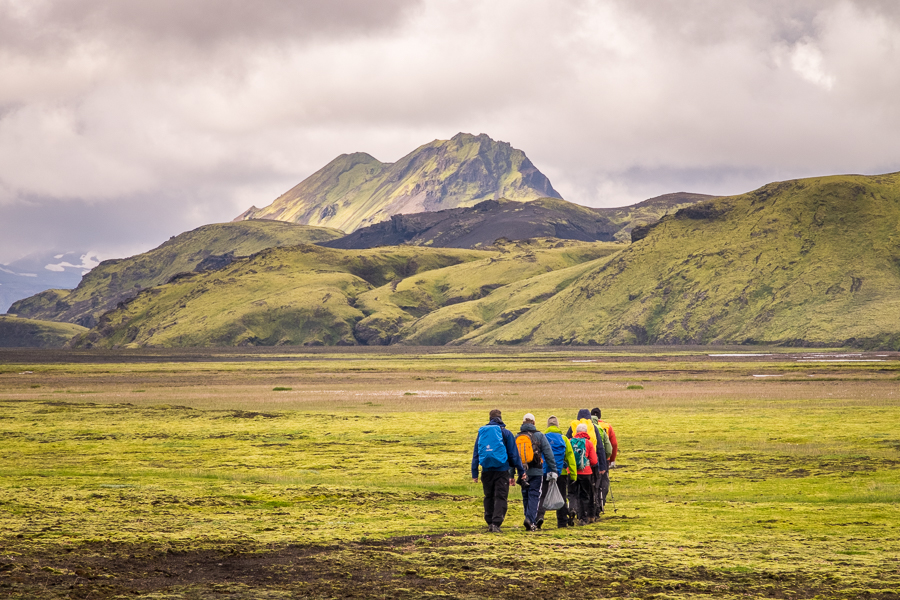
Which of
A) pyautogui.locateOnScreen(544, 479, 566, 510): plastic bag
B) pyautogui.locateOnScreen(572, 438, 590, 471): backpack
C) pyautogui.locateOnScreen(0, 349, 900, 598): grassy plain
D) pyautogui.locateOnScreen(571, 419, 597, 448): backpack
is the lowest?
pyautogui.locateOnScreen(0, 349, 900, 598): grassy plain

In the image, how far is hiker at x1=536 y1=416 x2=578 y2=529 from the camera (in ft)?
69.3

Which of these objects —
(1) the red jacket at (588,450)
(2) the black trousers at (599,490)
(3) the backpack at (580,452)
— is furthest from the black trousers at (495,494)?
(2) the black trousers at (599,490)

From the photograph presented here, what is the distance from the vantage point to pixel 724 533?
20641 millimetres

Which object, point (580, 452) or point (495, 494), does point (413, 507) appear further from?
point (580, 452)

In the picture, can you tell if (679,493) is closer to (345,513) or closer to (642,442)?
(345,513)

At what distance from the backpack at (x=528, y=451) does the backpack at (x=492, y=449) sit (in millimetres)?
434

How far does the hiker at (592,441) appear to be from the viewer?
22281 mm

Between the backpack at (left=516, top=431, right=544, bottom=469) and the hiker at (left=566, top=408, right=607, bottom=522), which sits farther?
the hiker at (left=566, top=408, right=607, bottom=522)

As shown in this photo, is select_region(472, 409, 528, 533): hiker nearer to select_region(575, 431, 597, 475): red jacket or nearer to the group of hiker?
the group of hiker

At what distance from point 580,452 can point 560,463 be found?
762 mm

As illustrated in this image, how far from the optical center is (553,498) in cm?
2081

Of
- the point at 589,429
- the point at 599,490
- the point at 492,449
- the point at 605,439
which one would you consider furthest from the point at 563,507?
the point at 492,449

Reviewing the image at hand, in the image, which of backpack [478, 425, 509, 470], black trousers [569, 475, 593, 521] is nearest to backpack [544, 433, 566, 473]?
black trousers [569, 475, 593, 521]

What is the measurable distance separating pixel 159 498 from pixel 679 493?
674 inches
